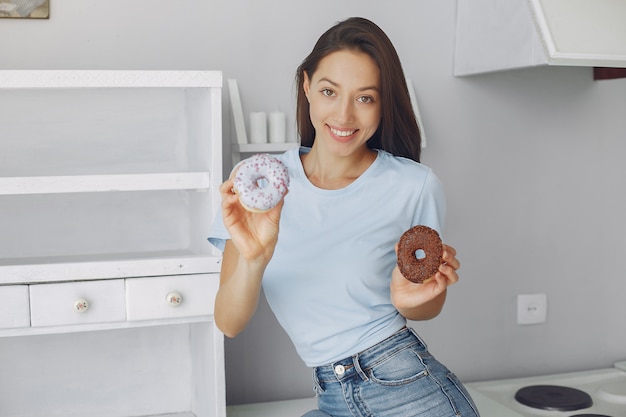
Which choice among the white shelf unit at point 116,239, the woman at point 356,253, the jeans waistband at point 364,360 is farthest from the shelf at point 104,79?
the jeans waistband at point 364,360

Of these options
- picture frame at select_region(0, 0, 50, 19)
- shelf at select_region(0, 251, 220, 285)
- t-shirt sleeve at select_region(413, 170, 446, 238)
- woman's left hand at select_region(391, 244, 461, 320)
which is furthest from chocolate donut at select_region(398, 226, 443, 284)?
picture frame at select_region(0, 0, 50, 19)

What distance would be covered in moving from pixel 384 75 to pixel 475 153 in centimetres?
96

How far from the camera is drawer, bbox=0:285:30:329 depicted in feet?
5.68

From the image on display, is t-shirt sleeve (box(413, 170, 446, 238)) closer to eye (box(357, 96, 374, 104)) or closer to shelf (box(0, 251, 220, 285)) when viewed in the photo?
eye (box(357, 96, 374, 104))

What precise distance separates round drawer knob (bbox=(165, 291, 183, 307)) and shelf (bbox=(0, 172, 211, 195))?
0.24 metres

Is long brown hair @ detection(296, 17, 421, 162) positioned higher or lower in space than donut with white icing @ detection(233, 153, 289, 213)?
higher

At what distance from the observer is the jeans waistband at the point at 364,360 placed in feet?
4.93

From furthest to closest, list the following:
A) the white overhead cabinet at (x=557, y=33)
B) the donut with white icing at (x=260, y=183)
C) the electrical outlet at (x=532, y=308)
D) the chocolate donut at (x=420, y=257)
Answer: the electrical outlet at (x=532, y=308), the white overhead cabinet at (x=557, y=33), the chocolate donut at (x=420, y=257), the donut with white icing at (x=260, y=183)

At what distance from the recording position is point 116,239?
6.75ft

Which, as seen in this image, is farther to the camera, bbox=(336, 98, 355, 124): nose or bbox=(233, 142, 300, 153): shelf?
bbox=(233, 142, 300, 153): shelf

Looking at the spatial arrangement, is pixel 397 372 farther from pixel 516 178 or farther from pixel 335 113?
pixel 516 178

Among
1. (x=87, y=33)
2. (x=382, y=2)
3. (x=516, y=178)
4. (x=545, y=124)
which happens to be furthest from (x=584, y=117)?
(x=87, y=33)

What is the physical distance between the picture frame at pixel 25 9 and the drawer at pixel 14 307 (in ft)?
2.18

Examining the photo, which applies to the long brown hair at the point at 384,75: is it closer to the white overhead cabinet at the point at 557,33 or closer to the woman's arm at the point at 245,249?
the woman's arm at the point at 245,249
